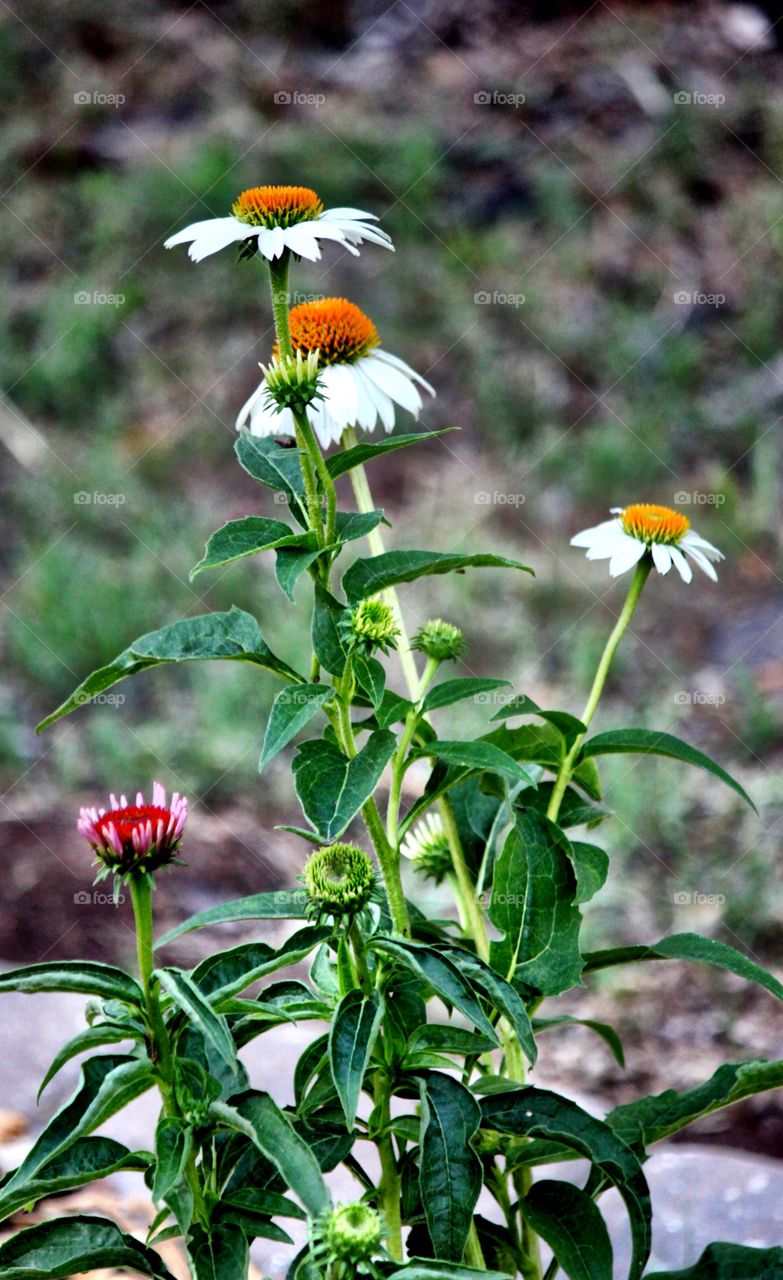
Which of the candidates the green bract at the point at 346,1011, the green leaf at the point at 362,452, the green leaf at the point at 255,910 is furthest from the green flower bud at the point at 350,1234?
the green leaf at the point at 362,452

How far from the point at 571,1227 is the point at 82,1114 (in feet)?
1.56

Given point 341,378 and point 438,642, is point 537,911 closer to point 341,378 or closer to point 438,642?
point 438,642

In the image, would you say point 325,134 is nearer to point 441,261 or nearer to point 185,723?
point 441,261

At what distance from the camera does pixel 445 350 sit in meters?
4.72

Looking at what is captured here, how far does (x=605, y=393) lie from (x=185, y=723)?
182 cm

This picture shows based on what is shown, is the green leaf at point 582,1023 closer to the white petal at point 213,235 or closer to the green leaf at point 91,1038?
the green leaf at point 91,1038

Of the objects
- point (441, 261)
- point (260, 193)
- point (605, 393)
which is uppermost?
point (441, 261)

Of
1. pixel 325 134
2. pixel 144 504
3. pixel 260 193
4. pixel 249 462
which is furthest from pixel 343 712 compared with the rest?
pixel 325 134

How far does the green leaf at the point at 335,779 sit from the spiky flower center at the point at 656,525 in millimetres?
434

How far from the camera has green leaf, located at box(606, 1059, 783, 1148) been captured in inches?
51.6

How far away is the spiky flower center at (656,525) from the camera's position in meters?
1.48

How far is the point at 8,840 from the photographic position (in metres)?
3.23

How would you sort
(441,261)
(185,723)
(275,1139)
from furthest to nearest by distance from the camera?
(441,261)
(185,723)
(275,1139)

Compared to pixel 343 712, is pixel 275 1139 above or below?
below
